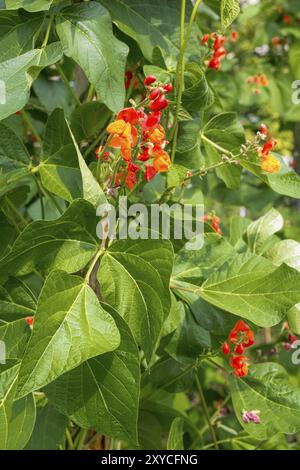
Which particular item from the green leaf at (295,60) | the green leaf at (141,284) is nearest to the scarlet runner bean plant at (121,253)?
the green leaf at (141,284)

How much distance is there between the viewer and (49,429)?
948 mm

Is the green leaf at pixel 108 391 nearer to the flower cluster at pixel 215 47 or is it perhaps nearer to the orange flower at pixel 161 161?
the orange flower at pixel 161 161

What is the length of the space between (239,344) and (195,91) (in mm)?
349

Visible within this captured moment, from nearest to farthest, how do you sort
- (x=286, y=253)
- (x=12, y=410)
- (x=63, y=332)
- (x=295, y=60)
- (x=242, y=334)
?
(x=63, y=332), (x=12, y=410), (x=242, y=334), (x=286, y=253), (x=295, y=60)

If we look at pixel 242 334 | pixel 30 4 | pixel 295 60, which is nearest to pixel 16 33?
pixel 30 4

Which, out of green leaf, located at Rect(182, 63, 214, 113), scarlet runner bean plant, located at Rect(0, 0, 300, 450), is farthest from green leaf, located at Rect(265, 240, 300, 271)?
green leaf, located at Rect(182, 63, 214, 113)

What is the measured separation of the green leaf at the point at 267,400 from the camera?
3.04 feet

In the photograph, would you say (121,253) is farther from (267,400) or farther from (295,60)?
(295,60)

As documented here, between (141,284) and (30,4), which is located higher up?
(30,4)

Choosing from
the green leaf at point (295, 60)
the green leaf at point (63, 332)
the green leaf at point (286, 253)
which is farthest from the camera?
the green leaf at point (295, 60)

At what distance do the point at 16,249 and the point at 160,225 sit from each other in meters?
0.21

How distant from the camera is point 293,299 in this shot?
0.78 m
